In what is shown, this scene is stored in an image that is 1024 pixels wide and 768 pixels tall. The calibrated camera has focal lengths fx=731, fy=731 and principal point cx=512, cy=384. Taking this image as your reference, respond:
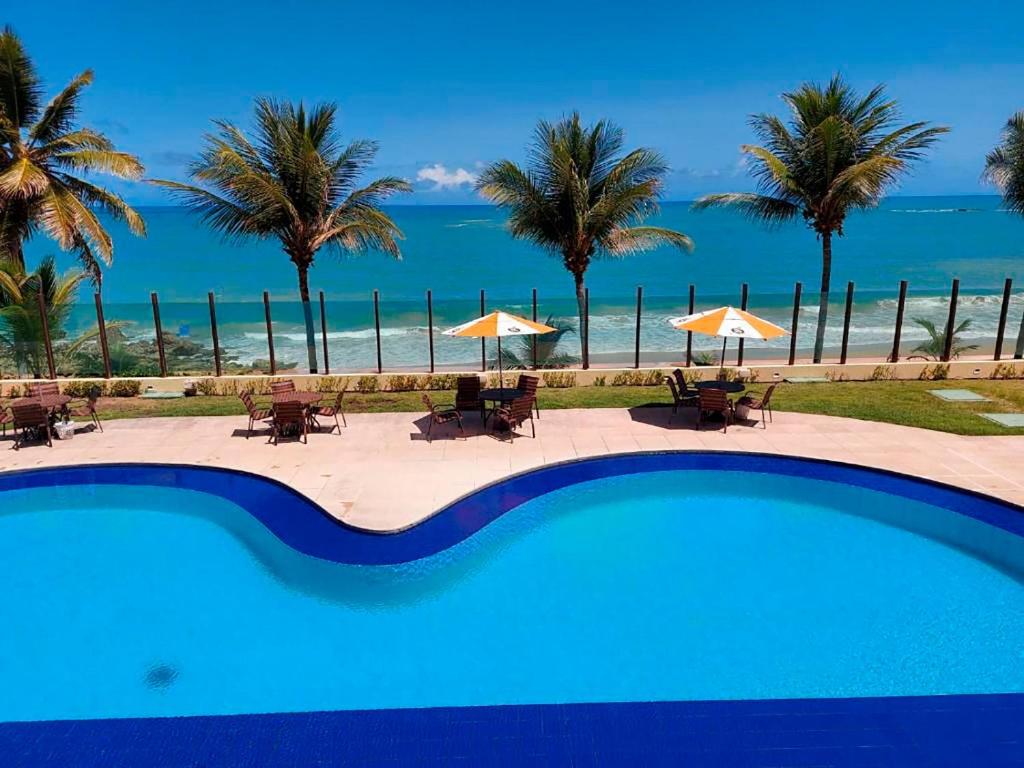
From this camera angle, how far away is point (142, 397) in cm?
1825

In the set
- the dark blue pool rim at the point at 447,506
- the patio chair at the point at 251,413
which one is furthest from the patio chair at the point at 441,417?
the patio chair at the point at 251,413

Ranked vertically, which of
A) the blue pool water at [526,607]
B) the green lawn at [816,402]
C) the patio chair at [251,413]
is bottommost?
the blue pool water at [526,607]

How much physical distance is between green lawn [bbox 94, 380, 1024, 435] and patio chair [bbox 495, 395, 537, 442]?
227 centimetres

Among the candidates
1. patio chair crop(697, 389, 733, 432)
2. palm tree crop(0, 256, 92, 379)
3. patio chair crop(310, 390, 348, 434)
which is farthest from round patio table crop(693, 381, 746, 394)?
palm tree crop(0, 256, 92, 379)

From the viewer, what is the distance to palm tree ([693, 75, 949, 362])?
18734mm

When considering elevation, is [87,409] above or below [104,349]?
below

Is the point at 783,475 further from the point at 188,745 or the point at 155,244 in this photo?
the point at 155,244

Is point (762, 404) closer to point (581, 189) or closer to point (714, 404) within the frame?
point (714, 404)

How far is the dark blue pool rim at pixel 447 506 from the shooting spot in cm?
1025

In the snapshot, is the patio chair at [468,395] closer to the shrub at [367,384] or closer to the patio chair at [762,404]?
the shrub at [367,384]

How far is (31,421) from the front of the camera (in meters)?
14.1

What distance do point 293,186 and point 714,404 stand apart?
462 inches

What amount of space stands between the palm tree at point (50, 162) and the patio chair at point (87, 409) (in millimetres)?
3819

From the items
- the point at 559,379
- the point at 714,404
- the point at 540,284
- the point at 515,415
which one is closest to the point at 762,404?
the point at 714,404
